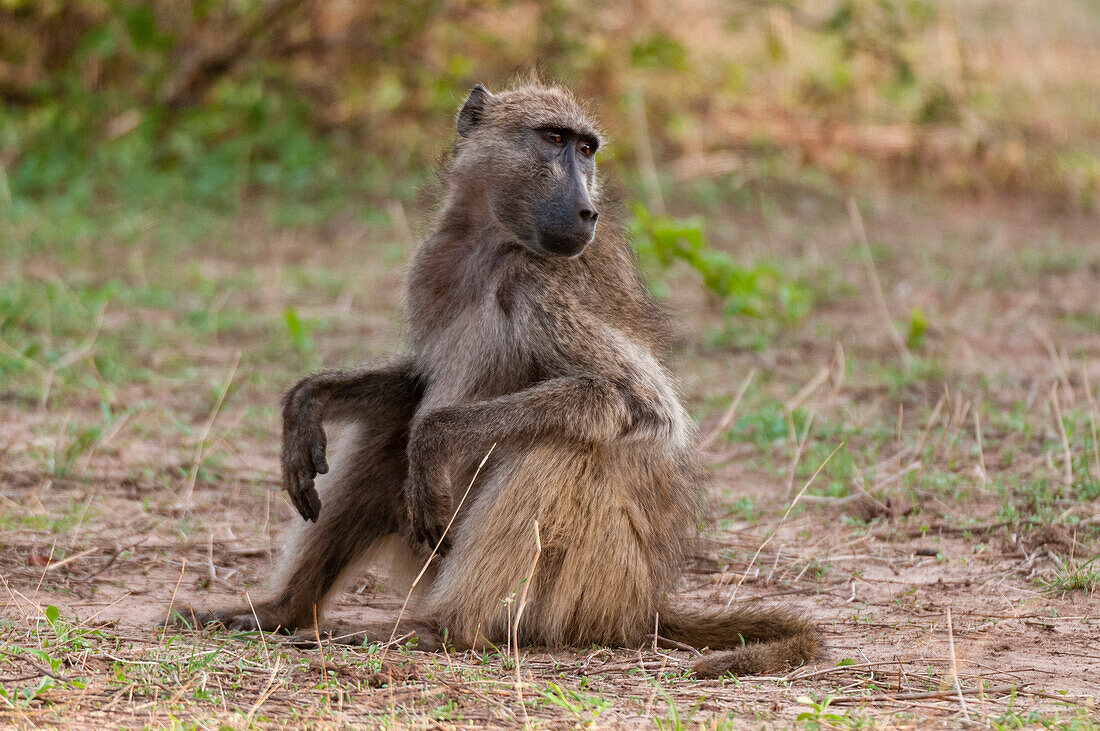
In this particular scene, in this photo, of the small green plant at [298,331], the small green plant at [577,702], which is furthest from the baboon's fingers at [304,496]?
the small green plant at [298,331]

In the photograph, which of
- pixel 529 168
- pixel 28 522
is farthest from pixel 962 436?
pixel 28 522

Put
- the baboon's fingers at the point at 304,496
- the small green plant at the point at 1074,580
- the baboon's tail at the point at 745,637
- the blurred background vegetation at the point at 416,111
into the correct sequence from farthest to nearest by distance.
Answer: the blurred background vegetation at the point at 416,111
the small green plant at the point at 1074,580
the baboon's fingers at the point at 304,496
the baboon's tail at the point at 745,637

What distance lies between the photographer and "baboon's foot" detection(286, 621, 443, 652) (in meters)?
3.07

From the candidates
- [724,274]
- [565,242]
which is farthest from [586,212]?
[724,274]

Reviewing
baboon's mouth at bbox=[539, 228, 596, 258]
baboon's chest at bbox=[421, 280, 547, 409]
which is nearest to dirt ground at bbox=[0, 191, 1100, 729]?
baboon's chest at bbox=[421, 280, 547, 409]

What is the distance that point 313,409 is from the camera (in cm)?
344

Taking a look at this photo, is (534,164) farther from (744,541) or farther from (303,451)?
(744,541)

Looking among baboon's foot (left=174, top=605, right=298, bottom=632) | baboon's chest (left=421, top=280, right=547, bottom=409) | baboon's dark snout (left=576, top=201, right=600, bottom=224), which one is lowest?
baboon's foot (left=174, top=605, right=298, bottom=632)

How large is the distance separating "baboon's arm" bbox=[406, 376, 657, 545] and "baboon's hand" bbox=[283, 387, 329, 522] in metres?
0.36

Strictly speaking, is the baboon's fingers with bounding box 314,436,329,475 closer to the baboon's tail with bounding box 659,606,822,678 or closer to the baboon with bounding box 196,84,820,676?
the baboon with bounding box 196,84,820,676

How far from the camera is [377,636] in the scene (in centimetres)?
312

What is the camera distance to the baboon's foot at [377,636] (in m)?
3.07

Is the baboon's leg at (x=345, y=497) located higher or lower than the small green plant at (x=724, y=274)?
lower

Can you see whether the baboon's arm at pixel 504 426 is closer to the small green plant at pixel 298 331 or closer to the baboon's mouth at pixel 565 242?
the baboon's mouth at pixel 565 242
